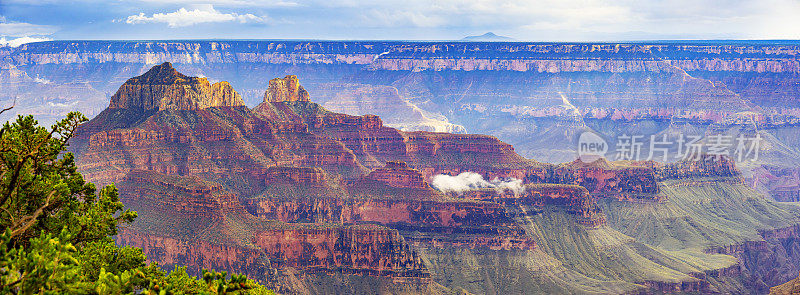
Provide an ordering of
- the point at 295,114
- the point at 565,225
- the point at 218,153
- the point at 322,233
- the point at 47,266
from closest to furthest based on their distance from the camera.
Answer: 1. the point at 47,266
2. the point at 322,233
3. the point at 218,153
4. the point at 565,225
5. the point at 295,114

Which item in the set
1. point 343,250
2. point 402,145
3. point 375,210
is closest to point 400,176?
point 375,210

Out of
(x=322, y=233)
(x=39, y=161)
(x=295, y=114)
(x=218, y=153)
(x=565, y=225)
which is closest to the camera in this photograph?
(x=39, y=161)

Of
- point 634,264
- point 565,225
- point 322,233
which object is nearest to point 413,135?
point 565,225

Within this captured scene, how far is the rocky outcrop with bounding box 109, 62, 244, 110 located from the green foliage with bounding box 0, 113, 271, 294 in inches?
4531

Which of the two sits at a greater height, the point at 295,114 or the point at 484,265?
the point at 295,114

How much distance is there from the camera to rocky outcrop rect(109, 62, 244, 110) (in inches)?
5999

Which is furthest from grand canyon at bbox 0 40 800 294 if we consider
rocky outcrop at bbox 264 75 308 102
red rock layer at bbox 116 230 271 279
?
rocky outcrop at bbox 264 75 308 102

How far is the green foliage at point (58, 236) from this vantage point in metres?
27.6

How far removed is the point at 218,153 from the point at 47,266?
4842 inches

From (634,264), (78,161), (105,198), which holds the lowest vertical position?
(634,264)

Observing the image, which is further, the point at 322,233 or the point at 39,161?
the point at 322,233

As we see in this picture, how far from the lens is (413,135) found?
192 m

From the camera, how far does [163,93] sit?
152125 mm

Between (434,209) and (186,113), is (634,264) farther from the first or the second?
(186,113)
